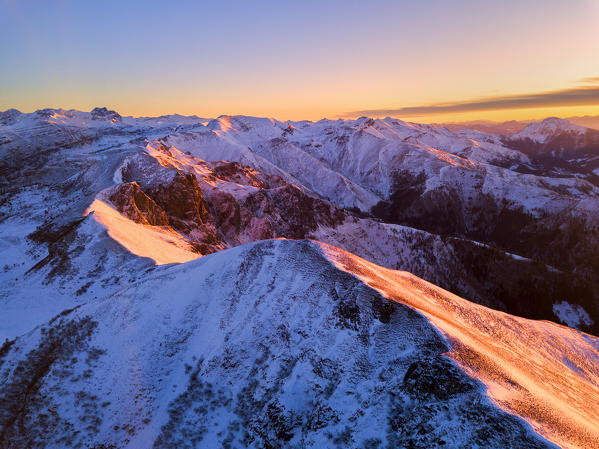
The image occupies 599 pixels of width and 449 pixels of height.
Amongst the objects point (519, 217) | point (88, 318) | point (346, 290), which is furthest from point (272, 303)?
point (519, 217)

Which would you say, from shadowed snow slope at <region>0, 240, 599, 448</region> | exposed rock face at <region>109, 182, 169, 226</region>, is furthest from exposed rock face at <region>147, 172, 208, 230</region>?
shadowed snow slope at <region>0, 240, 599, 448</region>

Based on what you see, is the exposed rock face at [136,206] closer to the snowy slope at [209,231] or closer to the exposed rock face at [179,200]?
the snowy slope at [209,231]

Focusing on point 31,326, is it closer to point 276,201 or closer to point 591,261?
point 276,201

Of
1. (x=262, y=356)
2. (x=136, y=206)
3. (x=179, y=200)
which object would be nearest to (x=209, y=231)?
(x=179, y=200)

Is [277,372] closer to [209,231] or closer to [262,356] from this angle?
[262,356]

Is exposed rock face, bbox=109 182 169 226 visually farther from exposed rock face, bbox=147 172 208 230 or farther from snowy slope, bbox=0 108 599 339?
exposed rock face, bbox=147 172 208 230
